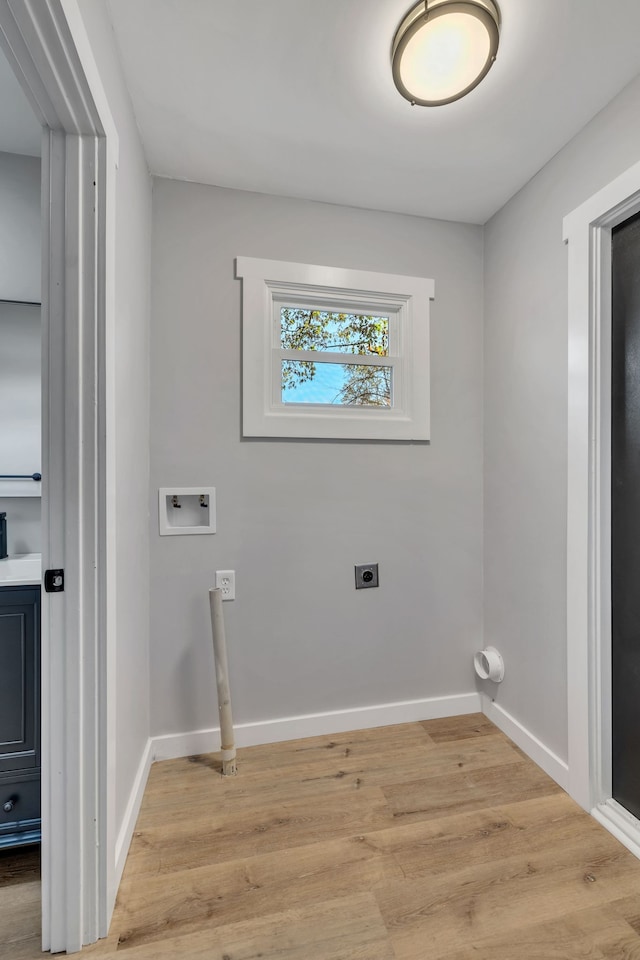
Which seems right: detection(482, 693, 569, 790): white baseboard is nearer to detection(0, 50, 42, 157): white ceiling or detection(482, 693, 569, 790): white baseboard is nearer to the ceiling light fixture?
the ceiling light fixture

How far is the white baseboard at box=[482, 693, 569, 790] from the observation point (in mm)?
1613

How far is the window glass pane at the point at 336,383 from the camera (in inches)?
76.5

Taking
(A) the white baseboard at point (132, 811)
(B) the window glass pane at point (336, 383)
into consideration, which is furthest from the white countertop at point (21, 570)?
(B) the window glass pane at point (336, 383)

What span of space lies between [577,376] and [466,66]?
97 cm

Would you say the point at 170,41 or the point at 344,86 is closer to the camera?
the point at 170,41

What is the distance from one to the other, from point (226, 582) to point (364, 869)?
1027 mm

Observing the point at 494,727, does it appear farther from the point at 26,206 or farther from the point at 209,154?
the point at 26,206

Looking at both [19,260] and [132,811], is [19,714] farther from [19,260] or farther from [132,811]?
[19,260]

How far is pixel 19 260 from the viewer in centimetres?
170

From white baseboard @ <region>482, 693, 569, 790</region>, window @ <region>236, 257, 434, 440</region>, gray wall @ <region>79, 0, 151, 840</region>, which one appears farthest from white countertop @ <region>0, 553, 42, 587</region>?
white baseboard @ <region>482, 693, 569, 790</region>

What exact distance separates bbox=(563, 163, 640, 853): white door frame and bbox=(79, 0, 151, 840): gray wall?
148 centimetres

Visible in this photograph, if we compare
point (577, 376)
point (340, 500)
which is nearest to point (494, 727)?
point (340, 500)

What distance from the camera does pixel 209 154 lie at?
163 centimetres

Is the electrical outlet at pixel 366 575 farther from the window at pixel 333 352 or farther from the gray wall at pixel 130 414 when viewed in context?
the gray wall at pixel 130 414
